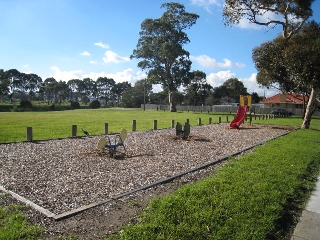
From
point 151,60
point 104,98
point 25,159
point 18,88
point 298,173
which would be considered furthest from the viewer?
point 104,98

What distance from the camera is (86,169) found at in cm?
656

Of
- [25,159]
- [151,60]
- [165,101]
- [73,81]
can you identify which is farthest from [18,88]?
[25,159]

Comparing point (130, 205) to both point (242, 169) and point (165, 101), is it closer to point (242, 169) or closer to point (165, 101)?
point (242, 169)

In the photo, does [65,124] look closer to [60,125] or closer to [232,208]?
[60,125]

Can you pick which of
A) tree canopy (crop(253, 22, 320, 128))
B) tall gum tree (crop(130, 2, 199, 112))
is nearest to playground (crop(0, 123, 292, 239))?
tree canopy (crop(253, 22, 320, 128))

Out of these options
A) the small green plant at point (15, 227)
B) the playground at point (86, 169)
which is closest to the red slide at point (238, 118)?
the playground at point (86, 169)

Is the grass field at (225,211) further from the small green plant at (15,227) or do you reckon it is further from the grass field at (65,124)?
the grass field at (65,124)

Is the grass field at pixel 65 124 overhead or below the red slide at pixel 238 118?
below

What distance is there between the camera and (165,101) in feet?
267

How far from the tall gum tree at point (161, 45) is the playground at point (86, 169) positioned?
38997 mm

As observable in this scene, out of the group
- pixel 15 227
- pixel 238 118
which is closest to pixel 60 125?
pixel 238 118

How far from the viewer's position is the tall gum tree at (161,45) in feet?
156

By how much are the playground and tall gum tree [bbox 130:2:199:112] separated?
3900 centimetres

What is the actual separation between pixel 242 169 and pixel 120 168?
3121 millimetres
